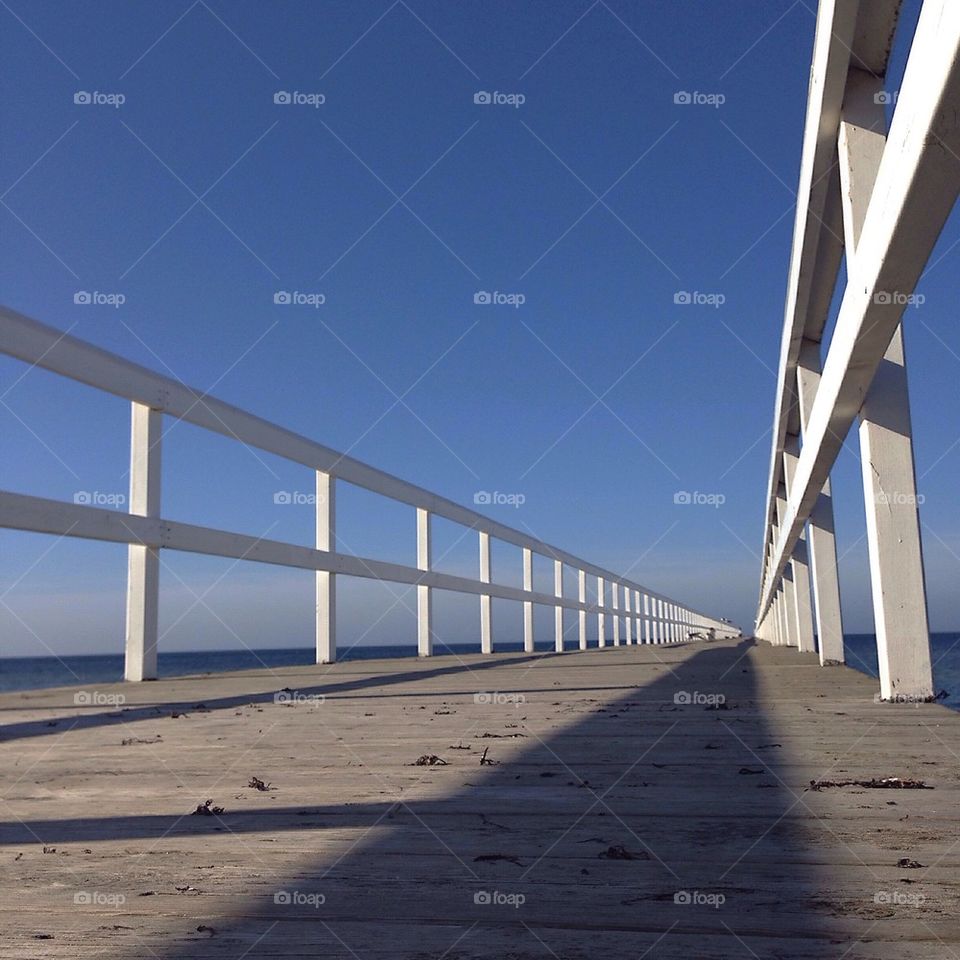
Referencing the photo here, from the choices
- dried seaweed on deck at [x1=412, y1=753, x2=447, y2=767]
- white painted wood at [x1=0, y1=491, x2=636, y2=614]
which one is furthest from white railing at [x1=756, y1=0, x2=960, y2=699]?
white painted wood at [x1=0, y1=491, x2=636, y2=614]

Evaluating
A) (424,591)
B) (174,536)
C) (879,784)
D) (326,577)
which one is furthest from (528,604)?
(879,784)

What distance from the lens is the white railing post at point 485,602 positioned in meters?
11.6

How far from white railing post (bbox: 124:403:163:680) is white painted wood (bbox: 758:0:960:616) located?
12.3 ft

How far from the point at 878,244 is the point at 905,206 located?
1.08ft

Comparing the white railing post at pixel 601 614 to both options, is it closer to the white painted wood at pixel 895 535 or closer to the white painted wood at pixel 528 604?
the white painted wood at pixel 528 604

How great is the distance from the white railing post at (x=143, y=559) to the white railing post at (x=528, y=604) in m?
8.00

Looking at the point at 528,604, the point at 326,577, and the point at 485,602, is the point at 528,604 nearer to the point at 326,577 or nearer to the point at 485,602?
the point at 485,602

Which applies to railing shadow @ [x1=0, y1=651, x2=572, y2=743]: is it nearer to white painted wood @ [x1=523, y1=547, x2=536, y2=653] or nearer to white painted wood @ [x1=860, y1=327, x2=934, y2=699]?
white painted wood @ [x1=860, y1=327, x2=934, y2=699]

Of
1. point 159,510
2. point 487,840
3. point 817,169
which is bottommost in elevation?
point 487,840

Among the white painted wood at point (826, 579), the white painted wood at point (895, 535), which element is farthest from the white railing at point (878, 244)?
the white painted wood at point (826, 579)

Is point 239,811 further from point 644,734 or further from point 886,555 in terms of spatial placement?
point 886,555

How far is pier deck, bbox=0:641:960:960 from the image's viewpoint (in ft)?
3.72

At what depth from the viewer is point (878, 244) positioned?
2.44 metres

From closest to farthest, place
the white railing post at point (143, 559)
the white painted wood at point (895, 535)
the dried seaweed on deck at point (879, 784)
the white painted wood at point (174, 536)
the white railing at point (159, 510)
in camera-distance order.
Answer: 1. the dried seaweed on deck at point (879, 784)
2. the white painted wood at point (895, 535)
3. the white painted wood at point (174, 536)
4. the white railing at point (159, 510)
5. the white railing post at point (143, 559)
